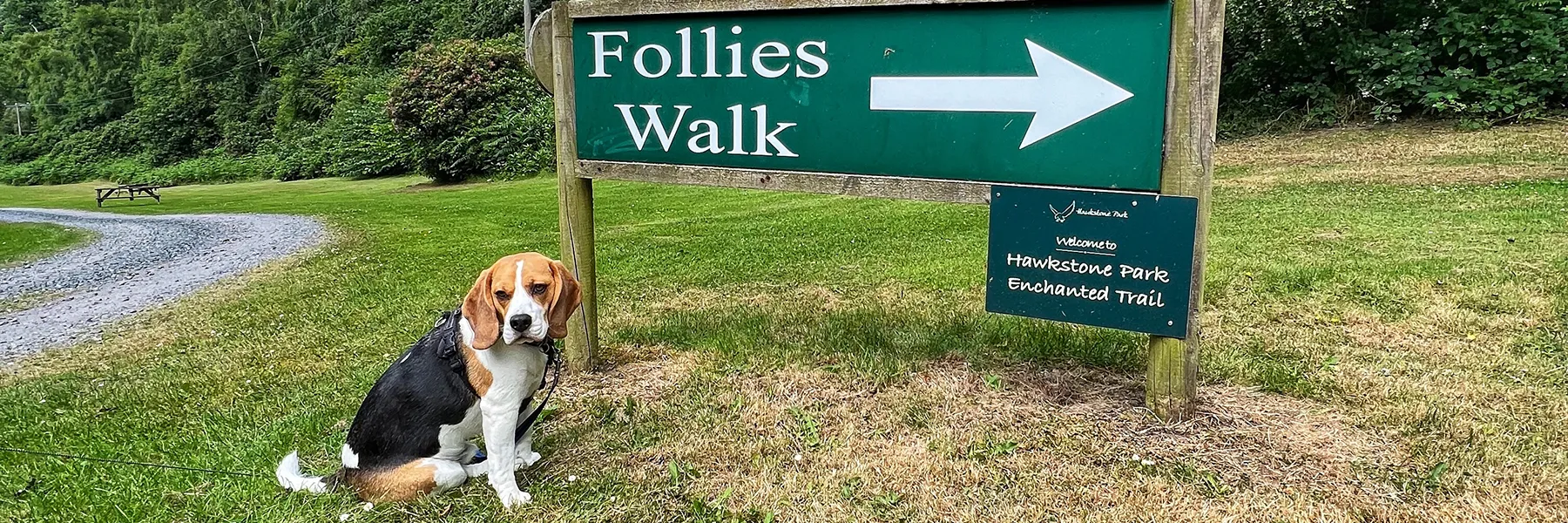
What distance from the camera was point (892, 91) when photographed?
3.04 meters

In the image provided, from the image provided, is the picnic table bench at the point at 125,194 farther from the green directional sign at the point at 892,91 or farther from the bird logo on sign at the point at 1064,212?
the bird logo on sign at the point at 1064,212

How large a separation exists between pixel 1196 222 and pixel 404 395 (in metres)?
2.34

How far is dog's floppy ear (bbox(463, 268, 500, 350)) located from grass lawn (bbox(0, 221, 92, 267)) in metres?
10.4

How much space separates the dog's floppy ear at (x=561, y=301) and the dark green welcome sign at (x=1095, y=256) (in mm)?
1329

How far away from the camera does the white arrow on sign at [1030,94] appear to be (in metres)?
2.71

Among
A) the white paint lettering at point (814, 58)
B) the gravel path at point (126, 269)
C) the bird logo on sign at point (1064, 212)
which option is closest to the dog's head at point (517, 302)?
the white paint lettering at point (814, 58)

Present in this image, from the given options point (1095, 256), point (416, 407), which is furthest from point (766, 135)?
point (416, 407)

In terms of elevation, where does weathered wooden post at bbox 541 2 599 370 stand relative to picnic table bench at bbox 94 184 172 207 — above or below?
above

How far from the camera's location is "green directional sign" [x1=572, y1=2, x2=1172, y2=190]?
269 centimetres

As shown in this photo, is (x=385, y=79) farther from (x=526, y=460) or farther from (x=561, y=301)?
(x=561, y=301)

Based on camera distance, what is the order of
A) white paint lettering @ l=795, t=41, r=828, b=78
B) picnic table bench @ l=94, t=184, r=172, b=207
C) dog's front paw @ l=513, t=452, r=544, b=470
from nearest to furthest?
1. dog's front paw @ l=513, t=452, r=544, b=470
2. white paint lettering @ l=795, t=41, r=828, b=78
3. picnic table bench @ l=94, t=184, r=172, b=207

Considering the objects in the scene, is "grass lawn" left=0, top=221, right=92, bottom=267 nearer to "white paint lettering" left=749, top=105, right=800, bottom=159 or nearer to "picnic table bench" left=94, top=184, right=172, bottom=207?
"picnic table bench" left=94, top=184, right=172, bottom=207

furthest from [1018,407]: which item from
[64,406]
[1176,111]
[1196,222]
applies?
[64,406]

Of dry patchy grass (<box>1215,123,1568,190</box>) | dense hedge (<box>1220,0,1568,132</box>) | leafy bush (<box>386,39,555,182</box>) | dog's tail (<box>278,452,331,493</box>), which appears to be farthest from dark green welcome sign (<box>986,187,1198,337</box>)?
leafy bush (<box>386,39,555,182</box>)
